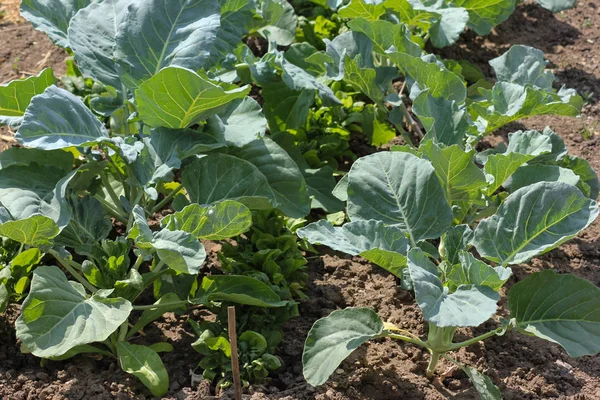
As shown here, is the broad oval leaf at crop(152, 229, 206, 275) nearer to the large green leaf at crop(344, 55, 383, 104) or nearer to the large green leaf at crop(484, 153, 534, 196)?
the large green leaf at crop(484, 153, 534, 196)

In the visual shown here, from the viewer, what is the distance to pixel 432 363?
2596mm

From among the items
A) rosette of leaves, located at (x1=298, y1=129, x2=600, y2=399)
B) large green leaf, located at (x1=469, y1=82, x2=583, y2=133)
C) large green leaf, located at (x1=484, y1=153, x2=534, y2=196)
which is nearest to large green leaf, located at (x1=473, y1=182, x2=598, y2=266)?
rosette of leaves, located at (x1=298, y1=129, x2=600, y2=399)

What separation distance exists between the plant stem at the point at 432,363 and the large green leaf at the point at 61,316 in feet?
3.15

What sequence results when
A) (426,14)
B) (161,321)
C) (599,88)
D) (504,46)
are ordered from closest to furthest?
(161,321), (426,14), (599,88), (504,46)

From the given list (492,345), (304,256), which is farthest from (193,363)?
(492,345)

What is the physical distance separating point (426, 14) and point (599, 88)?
3.74 feet

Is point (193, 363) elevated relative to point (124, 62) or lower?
lower

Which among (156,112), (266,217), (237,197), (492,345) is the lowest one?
(492,345)

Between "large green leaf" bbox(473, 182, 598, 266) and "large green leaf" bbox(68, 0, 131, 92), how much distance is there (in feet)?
4.51

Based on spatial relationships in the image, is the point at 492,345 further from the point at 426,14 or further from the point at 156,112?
the point at 426,14

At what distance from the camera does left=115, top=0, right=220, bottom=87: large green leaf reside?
2.74m

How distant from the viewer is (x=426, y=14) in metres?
3.66

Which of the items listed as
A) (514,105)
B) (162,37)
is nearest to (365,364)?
(514,105)

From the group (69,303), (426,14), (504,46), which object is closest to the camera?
(69,303)
